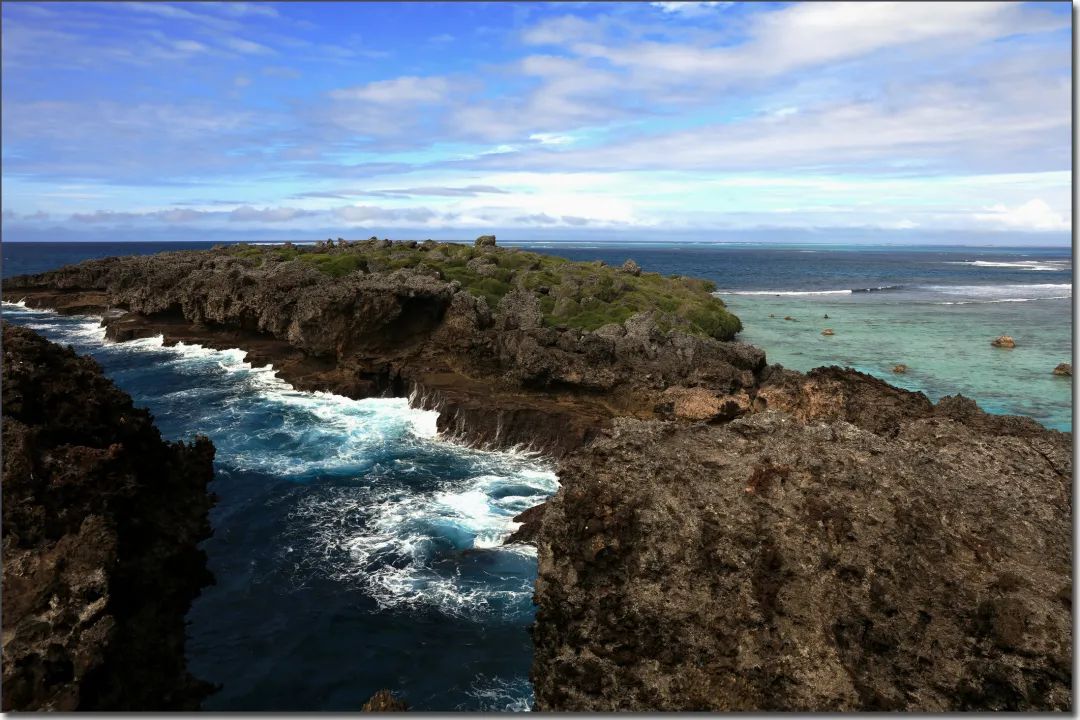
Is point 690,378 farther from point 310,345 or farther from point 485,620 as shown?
point 310,345

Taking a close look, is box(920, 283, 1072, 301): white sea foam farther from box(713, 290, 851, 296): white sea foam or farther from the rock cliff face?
the rock cliff face

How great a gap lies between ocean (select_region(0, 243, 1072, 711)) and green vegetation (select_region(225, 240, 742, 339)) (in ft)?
51.3

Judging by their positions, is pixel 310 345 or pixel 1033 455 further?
pixel 310 345

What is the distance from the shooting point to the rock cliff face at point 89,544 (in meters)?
13.8

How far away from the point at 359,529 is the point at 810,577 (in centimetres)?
2064

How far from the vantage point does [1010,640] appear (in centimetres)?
983

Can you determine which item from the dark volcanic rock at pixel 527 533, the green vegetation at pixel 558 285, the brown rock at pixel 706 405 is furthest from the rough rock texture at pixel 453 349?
the dark volcanic rock at pixel 527 533

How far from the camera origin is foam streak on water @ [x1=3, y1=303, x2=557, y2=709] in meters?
22.4

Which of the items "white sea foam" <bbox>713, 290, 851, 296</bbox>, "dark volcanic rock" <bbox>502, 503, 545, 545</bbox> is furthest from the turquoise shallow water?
"dark volcanic rock" <bbox>502, 503, 545, 545</bbox>

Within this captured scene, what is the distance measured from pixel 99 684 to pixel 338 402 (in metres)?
31.6

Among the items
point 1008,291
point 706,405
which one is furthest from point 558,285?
point 1008,291

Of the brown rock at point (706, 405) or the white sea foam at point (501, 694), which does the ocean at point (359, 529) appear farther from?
the brown rock at point (706, 405)

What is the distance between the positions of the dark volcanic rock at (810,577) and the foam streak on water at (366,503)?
25.0 ft

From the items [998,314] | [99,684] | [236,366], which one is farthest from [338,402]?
[998,314]
